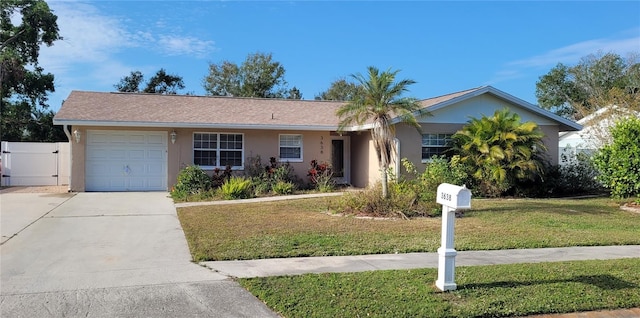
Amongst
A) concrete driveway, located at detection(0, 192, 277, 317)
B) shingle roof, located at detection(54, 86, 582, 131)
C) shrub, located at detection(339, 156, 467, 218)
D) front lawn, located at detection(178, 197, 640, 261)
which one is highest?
shingle roof, located at detection(54, 86, 582, 131)

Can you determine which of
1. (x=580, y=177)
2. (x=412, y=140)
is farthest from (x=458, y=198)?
(x=580, y=177)

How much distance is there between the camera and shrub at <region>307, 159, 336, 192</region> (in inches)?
695

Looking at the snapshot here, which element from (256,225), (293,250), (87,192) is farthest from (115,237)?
(87,192)

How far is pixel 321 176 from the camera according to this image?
18.2 metres

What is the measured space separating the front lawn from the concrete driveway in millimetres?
669

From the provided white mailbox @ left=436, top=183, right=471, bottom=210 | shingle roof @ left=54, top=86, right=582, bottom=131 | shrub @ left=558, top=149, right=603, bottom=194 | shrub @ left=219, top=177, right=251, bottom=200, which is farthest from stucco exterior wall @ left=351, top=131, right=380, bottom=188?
white mailbox @ left=436, top=183, right=471, bottom=210

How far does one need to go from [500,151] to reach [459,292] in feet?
35.2

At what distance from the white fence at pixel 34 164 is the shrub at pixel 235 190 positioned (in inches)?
316

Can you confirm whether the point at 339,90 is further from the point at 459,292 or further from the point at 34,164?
the point at 459,292

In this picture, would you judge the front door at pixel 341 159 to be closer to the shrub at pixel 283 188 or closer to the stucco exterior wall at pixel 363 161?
the stucco exterior wall at pixel 363 161

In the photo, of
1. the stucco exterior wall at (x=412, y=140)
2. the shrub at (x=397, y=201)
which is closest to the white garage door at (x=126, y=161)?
the shrub at (x=397, y=201)

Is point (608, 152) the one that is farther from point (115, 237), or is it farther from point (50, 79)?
point (50, 79)

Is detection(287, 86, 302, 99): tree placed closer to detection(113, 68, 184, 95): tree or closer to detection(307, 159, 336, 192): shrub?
detection(113, 68, 184, 95): tree

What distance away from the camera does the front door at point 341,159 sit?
779 inches
